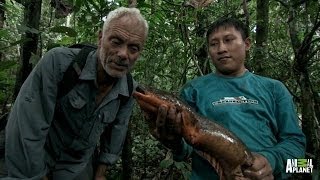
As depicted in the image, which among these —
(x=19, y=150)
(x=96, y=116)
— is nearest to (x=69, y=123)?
(x=96, y=116)

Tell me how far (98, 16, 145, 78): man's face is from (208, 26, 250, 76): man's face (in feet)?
2.14

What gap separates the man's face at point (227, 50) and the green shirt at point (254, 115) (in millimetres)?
93

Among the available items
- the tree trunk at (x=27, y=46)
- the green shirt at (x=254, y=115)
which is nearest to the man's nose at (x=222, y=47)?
the green shirt at (x=254, y=115)

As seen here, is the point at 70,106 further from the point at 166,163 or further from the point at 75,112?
the point at 166,163

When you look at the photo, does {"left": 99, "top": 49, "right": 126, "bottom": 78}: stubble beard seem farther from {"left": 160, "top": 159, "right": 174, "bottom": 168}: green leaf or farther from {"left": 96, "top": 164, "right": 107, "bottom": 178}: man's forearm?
{"left": 160, "top": 159, "right": 174, "bottom": 168}: green leaf

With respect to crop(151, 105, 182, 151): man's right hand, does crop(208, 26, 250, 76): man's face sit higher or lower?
higher

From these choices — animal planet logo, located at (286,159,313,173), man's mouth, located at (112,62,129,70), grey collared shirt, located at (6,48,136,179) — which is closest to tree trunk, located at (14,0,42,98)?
grey collared shirt, located at (6,48,136,179)

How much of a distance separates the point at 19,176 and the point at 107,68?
1.10 meters

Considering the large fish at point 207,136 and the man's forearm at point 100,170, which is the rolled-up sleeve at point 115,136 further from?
the large fish at point 207,136

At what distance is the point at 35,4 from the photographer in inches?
161

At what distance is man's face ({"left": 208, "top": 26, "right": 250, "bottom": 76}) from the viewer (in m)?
2.90

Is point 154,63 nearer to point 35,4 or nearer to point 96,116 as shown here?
point 35,4

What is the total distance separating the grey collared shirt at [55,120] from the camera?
273 cm

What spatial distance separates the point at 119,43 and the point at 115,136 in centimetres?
99
